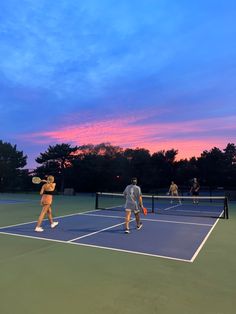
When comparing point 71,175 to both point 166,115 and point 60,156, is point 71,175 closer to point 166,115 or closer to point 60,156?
point 60,156

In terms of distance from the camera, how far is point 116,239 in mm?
9055

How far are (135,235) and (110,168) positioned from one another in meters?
47.2

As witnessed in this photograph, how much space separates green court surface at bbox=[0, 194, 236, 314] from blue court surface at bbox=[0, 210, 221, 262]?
46cm

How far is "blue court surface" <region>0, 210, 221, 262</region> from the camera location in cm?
786

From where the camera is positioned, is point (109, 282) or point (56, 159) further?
point (56, 159)

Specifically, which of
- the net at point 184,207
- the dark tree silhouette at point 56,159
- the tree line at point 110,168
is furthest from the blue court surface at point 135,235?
the dark tree silhouette at point 56,159

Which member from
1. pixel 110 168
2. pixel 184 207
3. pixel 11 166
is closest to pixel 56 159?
pixel 11 166

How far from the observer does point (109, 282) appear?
17.7ft

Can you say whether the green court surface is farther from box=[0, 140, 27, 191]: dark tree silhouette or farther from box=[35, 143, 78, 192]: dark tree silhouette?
box=[35, 143, 78, 192]: dark tree silhouette

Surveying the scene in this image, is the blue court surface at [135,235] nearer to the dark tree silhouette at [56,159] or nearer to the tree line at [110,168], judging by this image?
the tree line at [110,168]

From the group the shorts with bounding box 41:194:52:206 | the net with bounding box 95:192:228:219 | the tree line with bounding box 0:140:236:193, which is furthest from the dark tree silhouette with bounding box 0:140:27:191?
the shorts with bounding box 41:194:52:206

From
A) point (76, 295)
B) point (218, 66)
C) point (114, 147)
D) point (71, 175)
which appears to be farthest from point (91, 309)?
point (114, 147)

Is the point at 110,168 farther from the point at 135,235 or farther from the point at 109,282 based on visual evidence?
the point at 109,282

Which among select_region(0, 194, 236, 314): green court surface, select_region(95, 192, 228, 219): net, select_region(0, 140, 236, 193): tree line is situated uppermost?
select_region(0, 140, 236, 193): tree line
